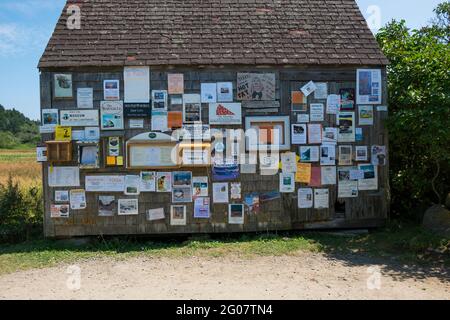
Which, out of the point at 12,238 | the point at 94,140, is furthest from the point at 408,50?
the point at 12,238

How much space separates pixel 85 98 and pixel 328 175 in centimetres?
468

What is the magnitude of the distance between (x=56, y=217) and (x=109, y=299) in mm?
3207

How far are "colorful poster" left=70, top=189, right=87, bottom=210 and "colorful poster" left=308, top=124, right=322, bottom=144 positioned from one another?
14.0 ft

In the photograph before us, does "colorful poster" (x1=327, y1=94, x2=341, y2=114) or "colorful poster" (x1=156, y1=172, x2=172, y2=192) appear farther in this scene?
"colorful poster" (x1=327, y1=94, x2=341, y2=114)

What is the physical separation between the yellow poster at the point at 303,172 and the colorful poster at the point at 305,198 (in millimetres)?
191

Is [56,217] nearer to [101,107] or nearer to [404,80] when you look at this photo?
[101,107]

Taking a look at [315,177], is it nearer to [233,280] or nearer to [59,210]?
[233,280]

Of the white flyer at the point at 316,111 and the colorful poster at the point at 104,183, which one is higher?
the white flyer at the point at 316,111

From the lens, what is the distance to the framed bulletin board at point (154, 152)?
24.7 feet

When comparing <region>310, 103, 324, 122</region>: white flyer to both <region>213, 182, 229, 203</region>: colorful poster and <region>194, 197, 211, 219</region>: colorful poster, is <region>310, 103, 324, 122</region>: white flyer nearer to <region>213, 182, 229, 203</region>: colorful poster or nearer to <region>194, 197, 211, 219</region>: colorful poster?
<region>213, 182, 229, 203</region>: colorful poster

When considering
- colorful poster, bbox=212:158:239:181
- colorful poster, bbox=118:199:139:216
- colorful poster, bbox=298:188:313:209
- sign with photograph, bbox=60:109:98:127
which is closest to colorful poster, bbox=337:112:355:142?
colorful poster, bbox=298:188:313:209

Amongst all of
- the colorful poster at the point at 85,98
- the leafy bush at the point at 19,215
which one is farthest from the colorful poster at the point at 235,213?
the leafy bush at the point at 19,215

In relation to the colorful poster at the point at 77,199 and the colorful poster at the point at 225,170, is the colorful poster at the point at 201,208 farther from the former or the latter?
the colorful poster at the point at 77,199

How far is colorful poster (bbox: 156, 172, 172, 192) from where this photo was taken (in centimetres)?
763
